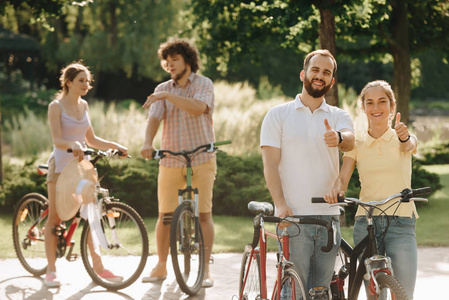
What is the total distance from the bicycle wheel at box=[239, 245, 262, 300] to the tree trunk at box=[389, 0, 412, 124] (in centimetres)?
939

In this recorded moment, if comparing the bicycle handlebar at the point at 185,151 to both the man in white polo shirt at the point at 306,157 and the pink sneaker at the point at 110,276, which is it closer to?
the pink sneaker at the point at 110,276

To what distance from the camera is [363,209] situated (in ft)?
13.9

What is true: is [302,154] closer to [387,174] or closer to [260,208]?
[260,208]

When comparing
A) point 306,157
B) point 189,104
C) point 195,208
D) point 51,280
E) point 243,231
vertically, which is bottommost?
point 243,231

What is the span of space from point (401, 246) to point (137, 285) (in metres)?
2.85

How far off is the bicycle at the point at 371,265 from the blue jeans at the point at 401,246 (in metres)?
0.07

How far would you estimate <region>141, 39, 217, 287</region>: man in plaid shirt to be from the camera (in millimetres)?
6102

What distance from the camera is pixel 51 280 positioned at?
244 inches

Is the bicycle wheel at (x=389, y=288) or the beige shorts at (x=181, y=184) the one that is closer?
the bicycle wheel at (x=389, y=288)

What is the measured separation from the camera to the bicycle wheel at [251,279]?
4.37m

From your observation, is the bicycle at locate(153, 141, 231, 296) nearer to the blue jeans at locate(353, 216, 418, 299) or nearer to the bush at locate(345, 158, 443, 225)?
the blue jeans at locate(353, 216, 418, 299)

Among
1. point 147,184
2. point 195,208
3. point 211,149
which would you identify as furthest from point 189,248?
point 147,184

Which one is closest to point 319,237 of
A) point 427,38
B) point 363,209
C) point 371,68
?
point 363,209

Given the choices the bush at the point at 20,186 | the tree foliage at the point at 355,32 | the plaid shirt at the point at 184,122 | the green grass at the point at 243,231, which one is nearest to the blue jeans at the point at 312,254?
the plaid shirt at the point at 184,122
